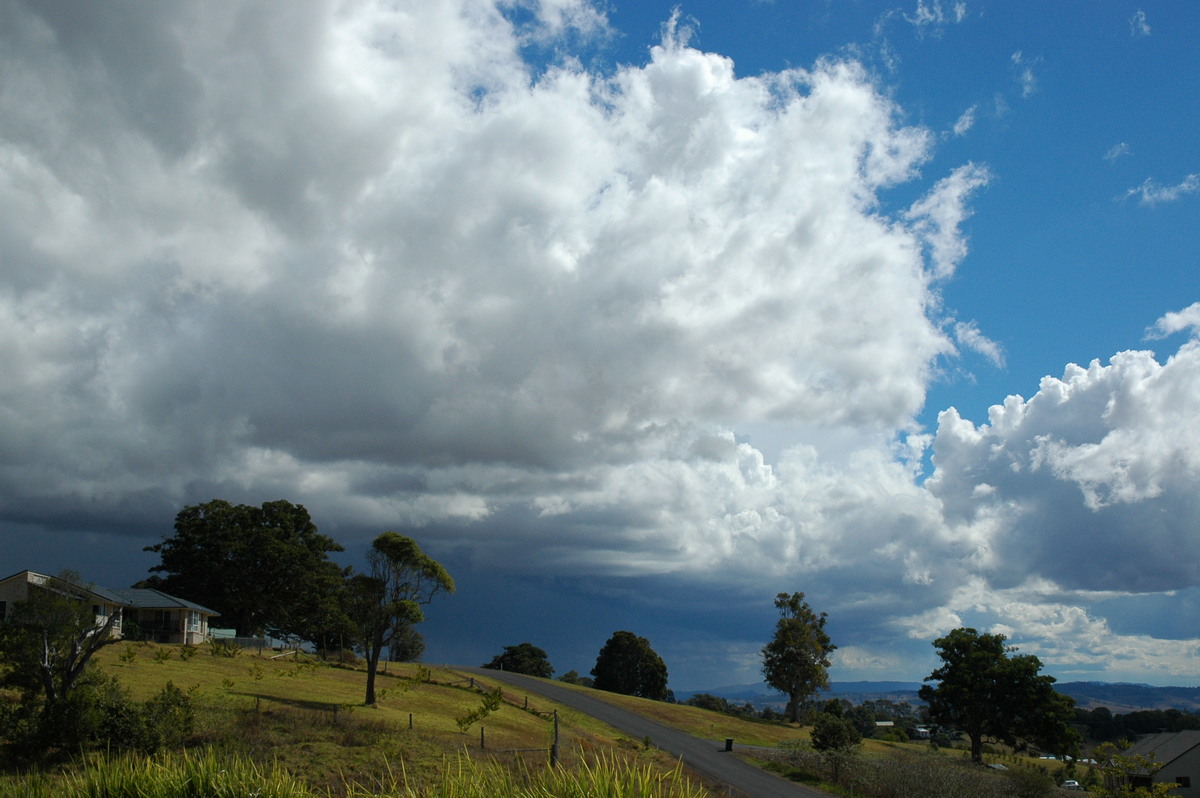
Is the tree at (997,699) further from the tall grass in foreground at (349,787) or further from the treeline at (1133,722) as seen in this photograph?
the tall grass in foreground at (349,787)

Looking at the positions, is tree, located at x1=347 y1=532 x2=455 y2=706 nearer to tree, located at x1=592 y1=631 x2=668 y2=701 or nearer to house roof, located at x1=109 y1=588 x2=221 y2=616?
house roof, located at x1=109 y1=588 x2=221 y2=616

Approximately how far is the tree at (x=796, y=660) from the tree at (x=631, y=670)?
20985 millimetres

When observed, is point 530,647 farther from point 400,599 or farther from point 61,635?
point 61,635

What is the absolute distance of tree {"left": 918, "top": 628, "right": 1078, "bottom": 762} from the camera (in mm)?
65812

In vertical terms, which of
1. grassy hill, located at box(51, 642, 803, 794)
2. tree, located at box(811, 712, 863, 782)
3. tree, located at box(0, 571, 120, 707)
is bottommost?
tree, located at box(811, 712, 863, 782)

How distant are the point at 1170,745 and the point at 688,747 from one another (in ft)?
132

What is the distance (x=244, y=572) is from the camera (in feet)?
Answer: 245

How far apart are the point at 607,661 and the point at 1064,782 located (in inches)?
2191

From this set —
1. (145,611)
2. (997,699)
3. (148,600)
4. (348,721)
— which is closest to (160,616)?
(145,611)

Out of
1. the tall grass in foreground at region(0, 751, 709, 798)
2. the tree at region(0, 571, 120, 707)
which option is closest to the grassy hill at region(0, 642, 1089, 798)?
the tall grass in foreground at region(0, 751, 709, 798)

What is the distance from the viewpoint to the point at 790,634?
285 feet

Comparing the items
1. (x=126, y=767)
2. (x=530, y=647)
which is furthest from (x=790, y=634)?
(x=126, y=767)

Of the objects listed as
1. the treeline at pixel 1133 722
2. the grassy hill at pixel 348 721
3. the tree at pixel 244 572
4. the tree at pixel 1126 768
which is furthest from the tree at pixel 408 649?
the treeline at pixel 1133 722

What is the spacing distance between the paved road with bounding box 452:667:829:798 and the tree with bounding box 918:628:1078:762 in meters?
23.4
